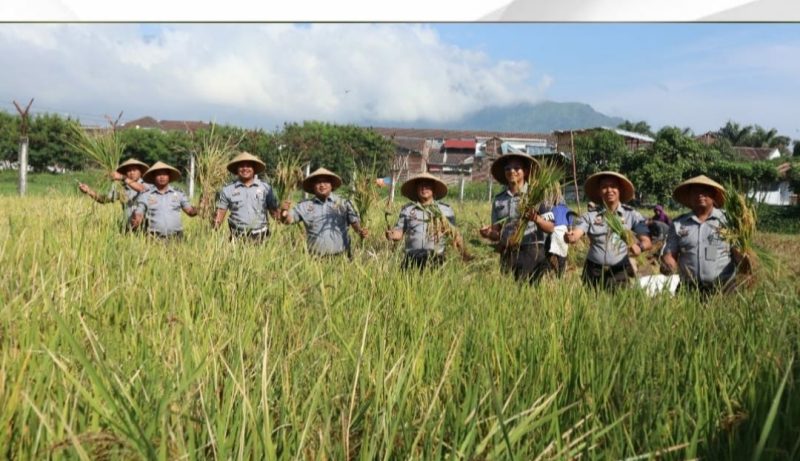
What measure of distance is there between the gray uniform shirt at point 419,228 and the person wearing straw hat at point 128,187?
2387mm

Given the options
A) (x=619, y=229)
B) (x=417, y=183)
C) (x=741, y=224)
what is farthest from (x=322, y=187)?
(x=741, y=224)

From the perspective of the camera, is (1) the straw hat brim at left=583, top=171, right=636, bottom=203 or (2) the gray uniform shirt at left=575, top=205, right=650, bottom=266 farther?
(1) the straw hat brim at left=583, top=171, right=636, bottom=203

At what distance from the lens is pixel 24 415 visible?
1.22 meters

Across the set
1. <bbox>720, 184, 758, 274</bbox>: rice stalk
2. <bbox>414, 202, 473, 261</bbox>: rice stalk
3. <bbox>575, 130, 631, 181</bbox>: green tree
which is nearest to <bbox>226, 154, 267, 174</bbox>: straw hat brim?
<bbox>414, 202, 473, 261</bbox>: rice stalk

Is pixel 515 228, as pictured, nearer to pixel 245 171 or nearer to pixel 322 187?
pixel 322 187

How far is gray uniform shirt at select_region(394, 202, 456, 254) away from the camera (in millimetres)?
5105

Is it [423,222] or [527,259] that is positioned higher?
[423,222]

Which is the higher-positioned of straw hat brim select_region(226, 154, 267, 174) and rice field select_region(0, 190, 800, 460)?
straw hat brim select_region(226, 154, 267, 174)

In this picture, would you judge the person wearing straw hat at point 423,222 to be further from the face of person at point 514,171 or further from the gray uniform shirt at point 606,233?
the gray uniform shirt at point 606,233

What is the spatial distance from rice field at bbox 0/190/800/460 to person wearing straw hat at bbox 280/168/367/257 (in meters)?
2.01

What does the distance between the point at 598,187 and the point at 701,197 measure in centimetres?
76

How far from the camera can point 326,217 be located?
581cm

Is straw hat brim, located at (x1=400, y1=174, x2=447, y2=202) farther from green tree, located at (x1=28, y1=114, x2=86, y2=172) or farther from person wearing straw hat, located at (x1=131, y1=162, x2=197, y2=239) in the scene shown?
green tree, located at (x1=28, y1=114, x2=86, y2=172)

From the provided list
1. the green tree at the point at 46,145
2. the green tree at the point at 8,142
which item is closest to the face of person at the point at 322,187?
the green tree at the point at 46,145
